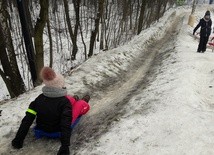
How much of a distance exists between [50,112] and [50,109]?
0.19 ft

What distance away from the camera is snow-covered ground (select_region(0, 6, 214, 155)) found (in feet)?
16.9

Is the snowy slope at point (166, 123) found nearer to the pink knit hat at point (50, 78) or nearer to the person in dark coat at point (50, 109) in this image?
the person in dark coat at point (50, 109)

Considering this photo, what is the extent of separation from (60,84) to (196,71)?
21.6 feet

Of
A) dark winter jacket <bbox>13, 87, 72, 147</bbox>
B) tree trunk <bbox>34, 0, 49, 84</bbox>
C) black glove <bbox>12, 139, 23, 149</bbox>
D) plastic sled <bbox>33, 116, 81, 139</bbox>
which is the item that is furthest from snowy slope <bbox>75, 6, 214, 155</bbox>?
tree trunk <bbox>34, 0, 49, 84</bbox>

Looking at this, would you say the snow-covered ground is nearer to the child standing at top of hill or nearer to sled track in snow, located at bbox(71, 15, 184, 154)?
sled track in snow, located at bbox(71, 15, 184, 154)

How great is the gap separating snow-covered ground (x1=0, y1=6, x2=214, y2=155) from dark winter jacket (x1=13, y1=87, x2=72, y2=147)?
392mm

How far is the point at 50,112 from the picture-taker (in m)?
5.38

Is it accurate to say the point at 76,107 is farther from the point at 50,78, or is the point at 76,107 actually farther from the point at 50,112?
the point at 50,78

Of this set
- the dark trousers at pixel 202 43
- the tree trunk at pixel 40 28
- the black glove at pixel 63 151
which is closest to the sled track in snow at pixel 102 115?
the black glove at pixel 63 151

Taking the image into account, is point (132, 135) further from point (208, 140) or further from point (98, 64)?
point (98, 64)

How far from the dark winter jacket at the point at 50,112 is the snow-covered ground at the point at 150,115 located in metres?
0.39

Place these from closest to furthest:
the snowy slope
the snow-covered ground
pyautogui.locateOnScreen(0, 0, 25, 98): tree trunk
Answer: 1. the snowy slope
2. the snow-covered ground
3. pyautogui.locateOnScreen(0, 0, 25, 98): tree trunk

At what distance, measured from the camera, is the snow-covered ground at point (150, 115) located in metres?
5.15

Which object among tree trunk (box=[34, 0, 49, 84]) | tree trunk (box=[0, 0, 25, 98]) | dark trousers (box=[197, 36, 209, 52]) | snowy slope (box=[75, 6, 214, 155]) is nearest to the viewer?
snowy slope (box=[75, 6, 214, 155])
